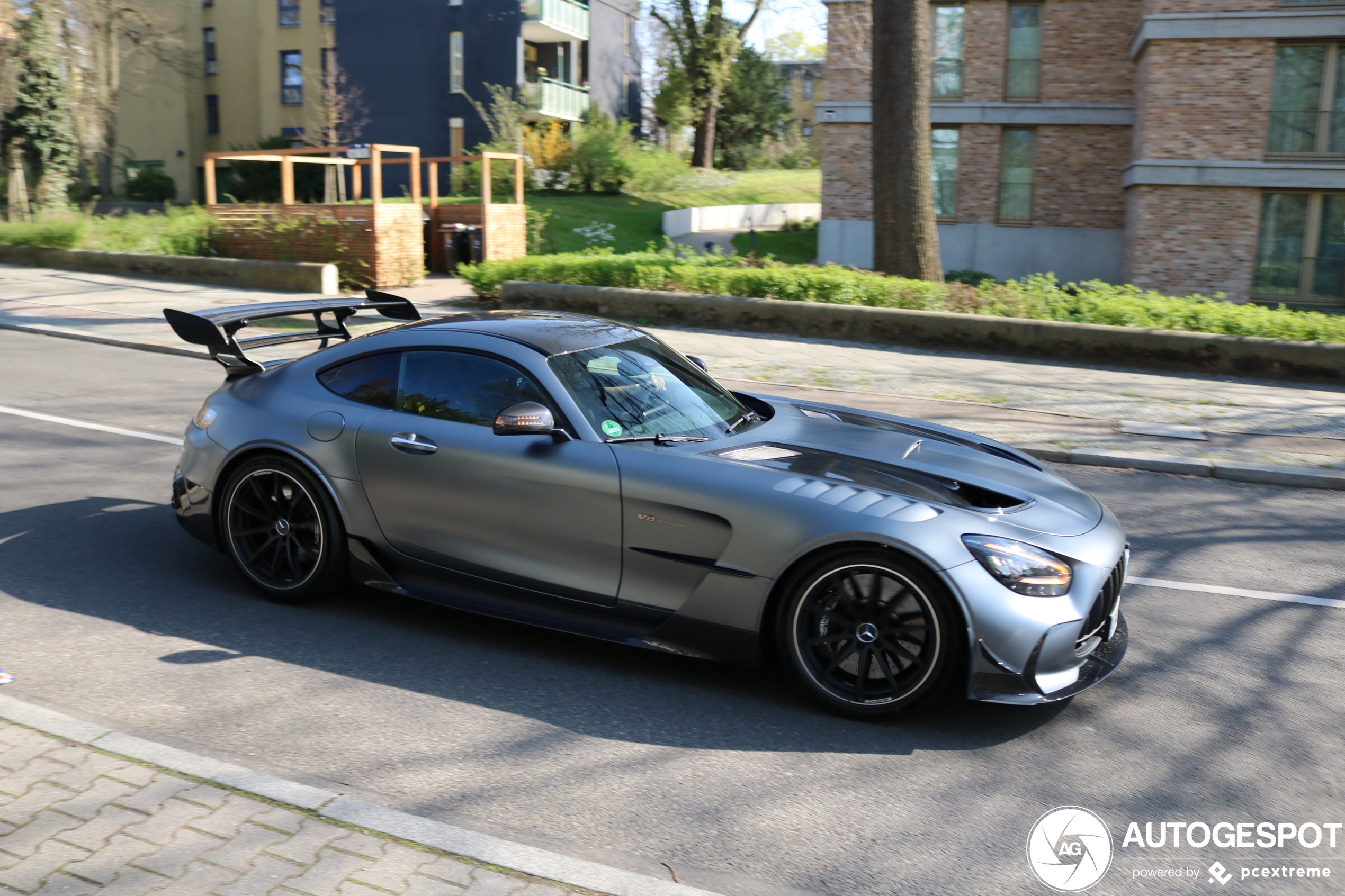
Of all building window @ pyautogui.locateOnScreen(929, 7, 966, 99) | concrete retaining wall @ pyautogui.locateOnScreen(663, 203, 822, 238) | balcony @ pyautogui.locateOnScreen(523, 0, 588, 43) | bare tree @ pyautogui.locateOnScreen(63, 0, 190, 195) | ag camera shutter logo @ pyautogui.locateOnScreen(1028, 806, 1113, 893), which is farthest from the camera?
balcony @ pyautogui.locateOnScreen(523, 0, 588, 43)

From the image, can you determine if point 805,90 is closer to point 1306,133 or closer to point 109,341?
point 1306,133

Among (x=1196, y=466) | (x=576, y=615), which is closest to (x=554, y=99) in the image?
(x=1196, y=466)

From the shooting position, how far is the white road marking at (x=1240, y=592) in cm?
595

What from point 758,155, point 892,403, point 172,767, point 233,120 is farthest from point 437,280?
point 758,155

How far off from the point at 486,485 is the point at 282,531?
1.25 m

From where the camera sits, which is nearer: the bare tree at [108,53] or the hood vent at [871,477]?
the hood vent at [871,477]

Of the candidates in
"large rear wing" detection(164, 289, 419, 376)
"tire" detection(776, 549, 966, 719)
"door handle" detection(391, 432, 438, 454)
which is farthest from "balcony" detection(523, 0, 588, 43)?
"tire" detection(776, 549, 966, 719)

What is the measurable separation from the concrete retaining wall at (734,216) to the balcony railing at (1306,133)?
1473cm

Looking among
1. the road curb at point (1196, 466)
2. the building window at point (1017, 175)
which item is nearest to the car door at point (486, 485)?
the road curb at point (1196, 466)

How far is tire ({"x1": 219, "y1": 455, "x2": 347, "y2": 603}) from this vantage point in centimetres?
529

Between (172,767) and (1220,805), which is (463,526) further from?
(1220,805)

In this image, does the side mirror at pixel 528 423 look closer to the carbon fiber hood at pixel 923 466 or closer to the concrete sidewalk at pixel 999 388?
the carbon fiber hood at pixel 923 466

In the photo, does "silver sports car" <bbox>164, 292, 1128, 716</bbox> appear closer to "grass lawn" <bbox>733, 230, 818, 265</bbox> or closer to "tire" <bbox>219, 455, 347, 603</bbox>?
"tire" <bbox>219, 455, 347, 603</bbox>
